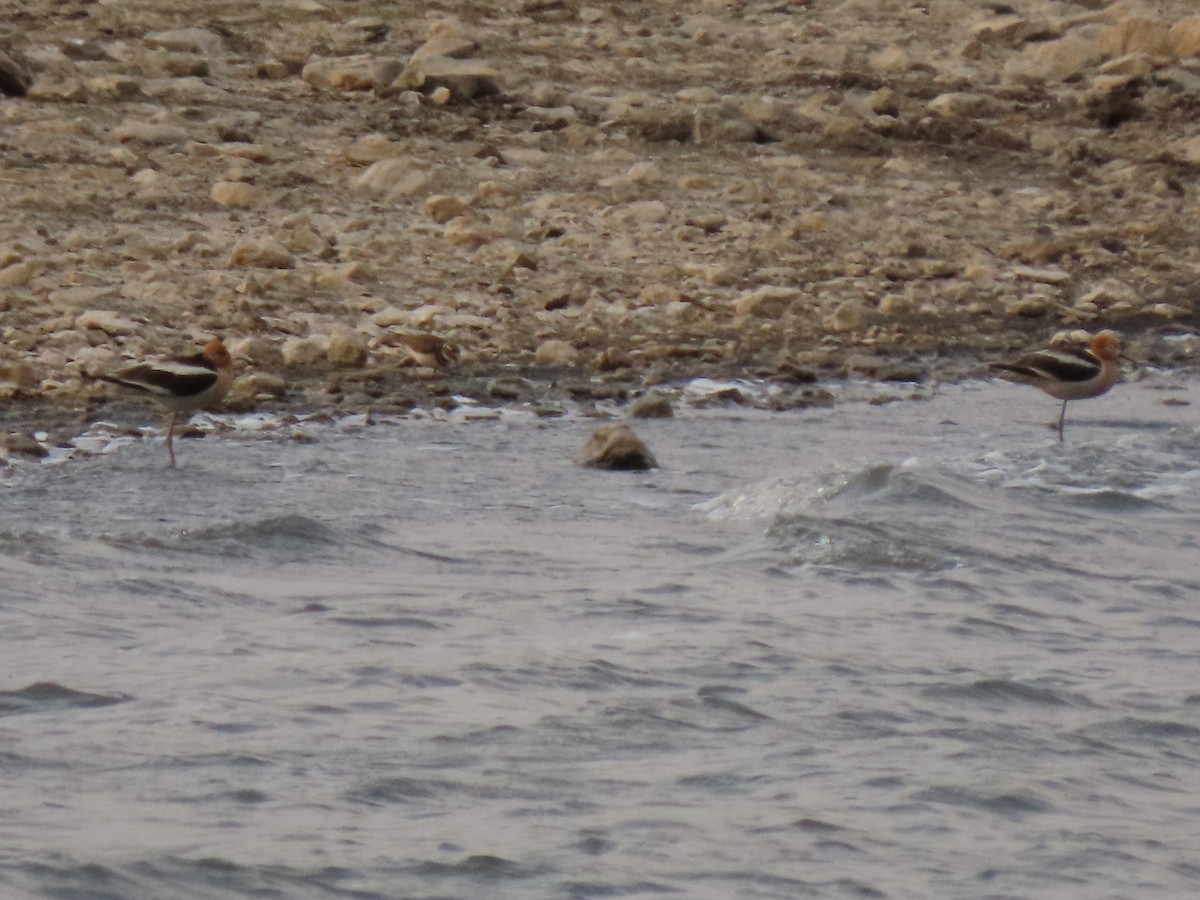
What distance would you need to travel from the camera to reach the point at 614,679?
21.8ft

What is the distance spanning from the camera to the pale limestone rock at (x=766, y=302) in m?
12.5

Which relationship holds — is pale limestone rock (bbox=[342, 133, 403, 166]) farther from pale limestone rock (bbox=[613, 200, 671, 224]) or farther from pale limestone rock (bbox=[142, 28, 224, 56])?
pale limestone rock (bbox=[142, 28, 224, 56])

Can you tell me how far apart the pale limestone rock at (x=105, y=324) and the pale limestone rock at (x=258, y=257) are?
1273 millimetres

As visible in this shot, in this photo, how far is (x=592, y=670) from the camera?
22.0 feet

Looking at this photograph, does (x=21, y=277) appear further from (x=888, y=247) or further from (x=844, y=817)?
(x=844, y=817)

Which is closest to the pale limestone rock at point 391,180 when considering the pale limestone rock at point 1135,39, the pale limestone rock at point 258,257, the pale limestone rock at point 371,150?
the pale limestone rock at point 371,150

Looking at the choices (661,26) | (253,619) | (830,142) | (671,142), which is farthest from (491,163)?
(253,619)

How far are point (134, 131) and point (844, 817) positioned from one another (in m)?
9.69

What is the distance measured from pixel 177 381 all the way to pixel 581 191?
518 cm

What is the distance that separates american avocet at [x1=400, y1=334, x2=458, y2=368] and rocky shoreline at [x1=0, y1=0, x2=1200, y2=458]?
8cm

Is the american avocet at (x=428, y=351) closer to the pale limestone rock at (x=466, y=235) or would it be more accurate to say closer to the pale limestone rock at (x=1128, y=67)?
the pale limestone rock at (x=466, y=235)

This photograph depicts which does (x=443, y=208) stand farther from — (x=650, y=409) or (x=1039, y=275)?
(x=1039, y=275)

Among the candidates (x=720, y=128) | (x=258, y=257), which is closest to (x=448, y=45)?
(x=720, y=128)

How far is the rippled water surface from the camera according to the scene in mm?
5227
